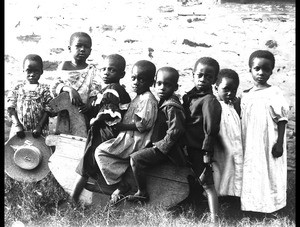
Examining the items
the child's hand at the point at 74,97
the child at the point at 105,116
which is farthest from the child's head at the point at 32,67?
the child at the point at 105,116

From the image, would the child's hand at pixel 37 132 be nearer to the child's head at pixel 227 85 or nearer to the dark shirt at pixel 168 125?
the dark shirt at pixel 168 125

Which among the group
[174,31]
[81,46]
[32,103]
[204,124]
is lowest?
[204,124]

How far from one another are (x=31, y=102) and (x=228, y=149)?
82.0 inches

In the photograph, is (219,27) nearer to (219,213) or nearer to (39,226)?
(219,213)

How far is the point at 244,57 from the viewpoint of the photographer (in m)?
5.13

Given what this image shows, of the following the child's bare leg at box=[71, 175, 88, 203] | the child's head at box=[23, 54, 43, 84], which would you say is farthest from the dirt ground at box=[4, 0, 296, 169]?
the child's bare leg at box=[71, 175, 88, 203]

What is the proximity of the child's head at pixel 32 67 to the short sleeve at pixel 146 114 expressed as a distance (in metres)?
1.27

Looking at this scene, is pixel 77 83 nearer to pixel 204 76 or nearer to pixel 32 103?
pixel 32 103

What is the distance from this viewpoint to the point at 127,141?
4.49m

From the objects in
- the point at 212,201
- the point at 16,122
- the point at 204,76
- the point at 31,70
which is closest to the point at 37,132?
the point at 16,122

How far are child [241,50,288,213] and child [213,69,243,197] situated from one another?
0.23 ft

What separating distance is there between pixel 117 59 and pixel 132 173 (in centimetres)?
112

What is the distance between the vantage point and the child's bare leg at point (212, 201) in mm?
4273

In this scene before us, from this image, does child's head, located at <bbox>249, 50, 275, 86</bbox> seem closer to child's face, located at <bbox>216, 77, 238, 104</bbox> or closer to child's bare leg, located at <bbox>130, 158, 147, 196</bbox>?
child's face, located at <bbox>216, 77, 238, 104</bbox>
